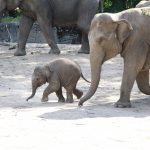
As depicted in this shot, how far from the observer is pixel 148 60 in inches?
392

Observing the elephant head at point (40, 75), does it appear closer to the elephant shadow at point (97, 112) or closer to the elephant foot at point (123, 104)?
the elephant shadow at point (97, 112)

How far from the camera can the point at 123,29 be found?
9.63 m

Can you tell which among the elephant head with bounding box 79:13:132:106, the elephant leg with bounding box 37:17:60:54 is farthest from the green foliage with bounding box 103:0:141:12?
the elephant head with bounding box 79:13:132:106

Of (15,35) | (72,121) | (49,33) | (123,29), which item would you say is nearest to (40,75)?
(123,29)

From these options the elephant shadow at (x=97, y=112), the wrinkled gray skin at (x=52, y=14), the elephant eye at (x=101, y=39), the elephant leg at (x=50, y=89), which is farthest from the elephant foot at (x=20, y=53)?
the elephant eye at (x=101, y=39)

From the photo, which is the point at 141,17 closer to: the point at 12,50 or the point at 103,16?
the point at 103,16

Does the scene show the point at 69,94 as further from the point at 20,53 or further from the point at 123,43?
the point at 20,53

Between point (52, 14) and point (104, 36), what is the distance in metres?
8.27

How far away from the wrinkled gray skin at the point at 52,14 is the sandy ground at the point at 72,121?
430cm

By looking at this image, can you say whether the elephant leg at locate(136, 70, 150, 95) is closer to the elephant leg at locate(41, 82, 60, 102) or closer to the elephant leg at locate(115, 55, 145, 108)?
the elephant leg at locate(115, 55, 145, 108)

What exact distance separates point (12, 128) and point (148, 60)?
3.15 m

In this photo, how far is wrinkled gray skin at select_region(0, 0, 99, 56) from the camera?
1747cm

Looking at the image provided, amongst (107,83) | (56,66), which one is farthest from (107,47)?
(107,83)

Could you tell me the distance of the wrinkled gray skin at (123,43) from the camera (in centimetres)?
962
